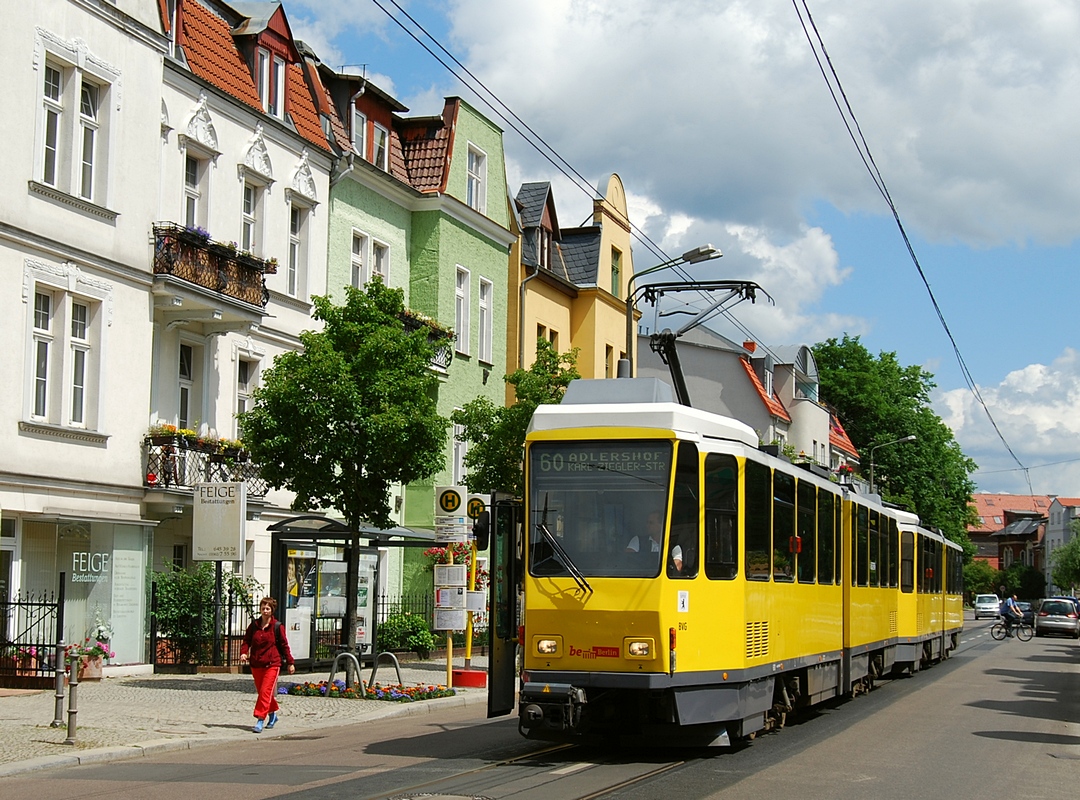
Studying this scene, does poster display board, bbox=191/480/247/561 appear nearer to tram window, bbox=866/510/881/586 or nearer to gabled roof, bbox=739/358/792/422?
tram window, bbox=866/510/881/586

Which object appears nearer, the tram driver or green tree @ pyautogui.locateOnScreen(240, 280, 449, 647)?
the tram driver

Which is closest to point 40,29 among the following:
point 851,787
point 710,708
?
point 710,708

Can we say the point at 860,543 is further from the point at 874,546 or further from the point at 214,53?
the point at 214,53

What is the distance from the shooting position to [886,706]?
68.0ft

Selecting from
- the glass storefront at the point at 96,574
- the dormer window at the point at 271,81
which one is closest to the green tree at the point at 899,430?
the dormer window at the point at 271,81

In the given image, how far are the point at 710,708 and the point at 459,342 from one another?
2345cm

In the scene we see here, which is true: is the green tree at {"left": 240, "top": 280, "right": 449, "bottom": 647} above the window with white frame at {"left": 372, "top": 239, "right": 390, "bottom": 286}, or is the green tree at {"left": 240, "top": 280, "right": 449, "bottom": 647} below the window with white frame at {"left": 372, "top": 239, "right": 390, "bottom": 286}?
below

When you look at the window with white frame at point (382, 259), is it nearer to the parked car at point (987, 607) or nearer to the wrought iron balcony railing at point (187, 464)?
the wrought iron balcony railing at point (187, 464)

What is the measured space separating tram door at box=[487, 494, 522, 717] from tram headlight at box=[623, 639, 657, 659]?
1482 millimetres

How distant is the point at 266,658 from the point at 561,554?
5.04 meters

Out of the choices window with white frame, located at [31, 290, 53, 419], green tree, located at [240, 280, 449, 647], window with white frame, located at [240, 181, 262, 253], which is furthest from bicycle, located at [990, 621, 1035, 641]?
window with white frame, located at [31, 290, 53, 419]

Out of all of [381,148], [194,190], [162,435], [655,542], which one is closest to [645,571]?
[655,542]

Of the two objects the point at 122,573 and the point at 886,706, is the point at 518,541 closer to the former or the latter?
Result: the point at 886,706

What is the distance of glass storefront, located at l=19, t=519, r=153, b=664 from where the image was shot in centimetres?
2206
